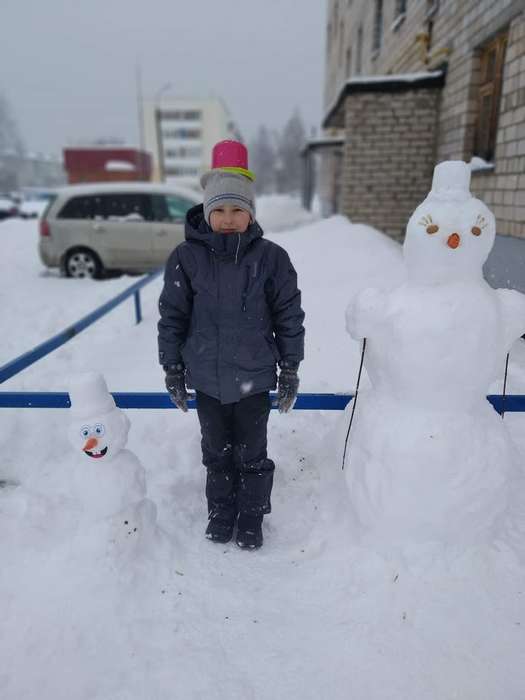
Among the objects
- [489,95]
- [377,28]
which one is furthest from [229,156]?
[377,28]

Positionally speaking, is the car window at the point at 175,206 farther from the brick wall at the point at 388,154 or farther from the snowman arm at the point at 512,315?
the snowman arm at the point at 512,315

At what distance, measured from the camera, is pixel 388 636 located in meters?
1.84

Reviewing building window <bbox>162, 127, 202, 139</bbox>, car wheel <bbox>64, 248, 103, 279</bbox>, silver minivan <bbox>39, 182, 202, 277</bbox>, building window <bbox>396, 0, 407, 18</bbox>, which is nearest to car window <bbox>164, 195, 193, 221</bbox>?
silver minivan <bbox>39, 182, 202, 277</bbox>

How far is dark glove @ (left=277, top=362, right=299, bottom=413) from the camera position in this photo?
2150 mm

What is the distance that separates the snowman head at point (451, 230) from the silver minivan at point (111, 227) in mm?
7279

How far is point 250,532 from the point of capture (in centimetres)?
228

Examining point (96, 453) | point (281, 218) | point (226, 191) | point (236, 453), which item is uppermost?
point (226, 191)

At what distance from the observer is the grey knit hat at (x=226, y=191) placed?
1.95 meters

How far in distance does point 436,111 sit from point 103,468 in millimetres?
8060

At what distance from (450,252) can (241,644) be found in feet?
5.55

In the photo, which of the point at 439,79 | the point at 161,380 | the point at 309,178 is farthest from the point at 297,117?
the point at 161,380

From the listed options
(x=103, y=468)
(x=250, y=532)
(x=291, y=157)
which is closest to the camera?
(x=103, y=468)

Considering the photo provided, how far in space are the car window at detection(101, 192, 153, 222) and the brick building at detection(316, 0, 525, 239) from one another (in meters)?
3.64

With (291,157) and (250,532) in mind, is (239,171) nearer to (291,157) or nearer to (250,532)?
(250,532)
